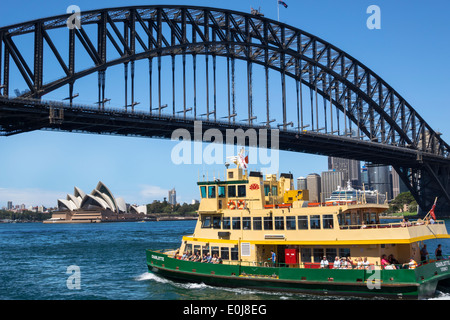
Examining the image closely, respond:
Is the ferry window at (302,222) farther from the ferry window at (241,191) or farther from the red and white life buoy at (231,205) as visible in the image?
the red and white life buoy at (231,205)

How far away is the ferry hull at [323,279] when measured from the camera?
21266mm

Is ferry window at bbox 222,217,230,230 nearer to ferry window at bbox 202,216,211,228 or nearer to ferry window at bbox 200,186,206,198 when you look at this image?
ferry window at bbox 202,216,211,228

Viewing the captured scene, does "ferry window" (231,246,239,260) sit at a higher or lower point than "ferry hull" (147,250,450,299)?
higher

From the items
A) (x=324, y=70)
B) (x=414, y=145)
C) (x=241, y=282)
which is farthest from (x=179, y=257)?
(x=414, y=145)

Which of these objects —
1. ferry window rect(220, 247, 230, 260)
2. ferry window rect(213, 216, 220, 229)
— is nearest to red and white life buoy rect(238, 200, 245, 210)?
ferry window rect(213, 216, 220, 229)

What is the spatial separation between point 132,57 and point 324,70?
37.6 m

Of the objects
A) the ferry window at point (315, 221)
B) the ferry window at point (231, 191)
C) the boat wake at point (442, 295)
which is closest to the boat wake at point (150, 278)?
the ferry window at point (231, 191)

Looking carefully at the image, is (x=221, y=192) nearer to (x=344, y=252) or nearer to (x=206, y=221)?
(x=206, y=221)

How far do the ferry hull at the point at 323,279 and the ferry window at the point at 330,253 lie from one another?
1.16 m

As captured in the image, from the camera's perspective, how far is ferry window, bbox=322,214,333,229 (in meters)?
23.5

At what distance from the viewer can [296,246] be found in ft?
80.8

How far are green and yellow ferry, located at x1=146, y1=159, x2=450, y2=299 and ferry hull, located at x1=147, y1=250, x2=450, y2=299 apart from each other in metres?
0.04

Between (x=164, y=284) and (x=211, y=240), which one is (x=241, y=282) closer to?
(x=211, y=240)
